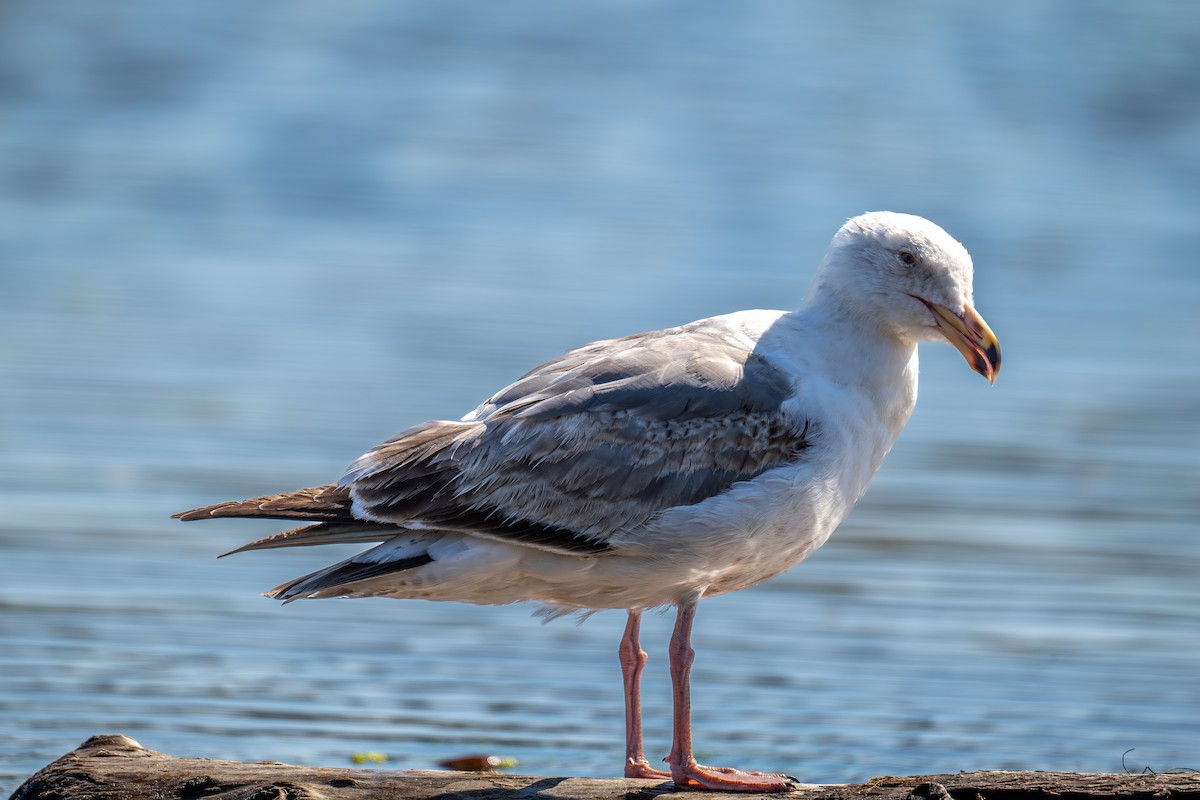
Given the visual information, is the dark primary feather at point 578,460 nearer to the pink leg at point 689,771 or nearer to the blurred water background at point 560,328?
the pink leg at point 689,771

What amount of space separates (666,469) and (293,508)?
127cm

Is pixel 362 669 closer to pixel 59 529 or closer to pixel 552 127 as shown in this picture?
pixel 59 529

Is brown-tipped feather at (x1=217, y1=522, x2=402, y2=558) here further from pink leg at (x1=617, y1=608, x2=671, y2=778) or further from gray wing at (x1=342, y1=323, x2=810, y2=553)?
pink leg at (x1=617, y1=608, x2=671, y2=778)

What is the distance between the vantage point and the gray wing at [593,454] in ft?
21.7

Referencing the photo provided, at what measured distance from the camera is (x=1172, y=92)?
25219mm

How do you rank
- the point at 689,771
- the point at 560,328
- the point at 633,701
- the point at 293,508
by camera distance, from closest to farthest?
the point at 293,508 → the point at 689,771 → the point at 633,701 → the point at 560,328

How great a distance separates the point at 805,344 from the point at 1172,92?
1964 centimetres

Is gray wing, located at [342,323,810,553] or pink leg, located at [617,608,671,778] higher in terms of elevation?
gray wing, located at [342,323,810,553]

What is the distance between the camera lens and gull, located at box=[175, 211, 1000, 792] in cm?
661

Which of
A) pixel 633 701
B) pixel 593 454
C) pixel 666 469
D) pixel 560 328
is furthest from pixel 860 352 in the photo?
pixel 560 328

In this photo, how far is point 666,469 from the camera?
22.2ft

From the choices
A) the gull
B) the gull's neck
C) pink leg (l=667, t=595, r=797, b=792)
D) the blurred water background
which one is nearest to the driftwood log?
pink leg (l=667, t=595, r=797, b=792)

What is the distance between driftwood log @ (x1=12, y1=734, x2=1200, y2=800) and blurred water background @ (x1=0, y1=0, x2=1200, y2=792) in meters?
1.88

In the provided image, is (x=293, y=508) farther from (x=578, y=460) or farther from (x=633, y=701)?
(x=633, y=701)
